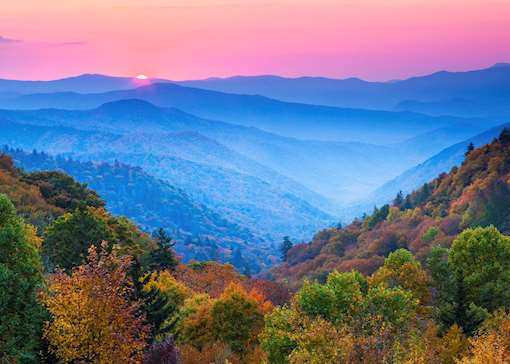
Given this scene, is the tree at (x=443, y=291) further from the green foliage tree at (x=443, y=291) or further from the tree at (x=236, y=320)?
the tree at (x=236, y=320)

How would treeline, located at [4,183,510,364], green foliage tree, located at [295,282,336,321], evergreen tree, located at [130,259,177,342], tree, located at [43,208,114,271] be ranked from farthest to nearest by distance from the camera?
tree, located at [43,208,114,271], evergreen tree, located at [130,259,177,342], green foliage tree, located at [295,282,336,321], treeline, located at [4,183,510,364]

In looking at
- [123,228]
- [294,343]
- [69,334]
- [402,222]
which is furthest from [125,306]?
[402,222]

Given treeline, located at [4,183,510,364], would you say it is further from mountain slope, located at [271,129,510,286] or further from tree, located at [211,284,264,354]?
mountain slope, located at [271,129,510,286]

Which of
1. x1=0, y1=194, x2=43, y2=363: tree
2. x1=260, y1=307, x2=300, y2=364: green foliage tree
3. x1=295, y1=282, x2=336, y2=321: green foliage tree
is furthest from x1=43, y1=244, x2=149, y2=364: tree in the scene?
x1=295, y1=282, x2=336, y2=321: green foliage tree

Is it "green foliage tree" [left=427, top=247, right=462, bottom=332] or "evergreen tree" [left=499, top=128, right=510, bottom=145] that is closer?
"green foliage tree" [left=427, top=247, right=462, bottom=332]

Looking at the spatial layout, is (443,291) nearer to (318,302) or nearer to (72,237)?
(318,302)

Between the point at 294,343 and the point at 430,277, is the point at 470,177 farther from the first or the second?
the point at 294,343

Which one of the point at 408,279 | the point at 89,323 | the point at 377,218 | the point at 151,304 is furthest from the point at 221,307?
the point at 377,218
